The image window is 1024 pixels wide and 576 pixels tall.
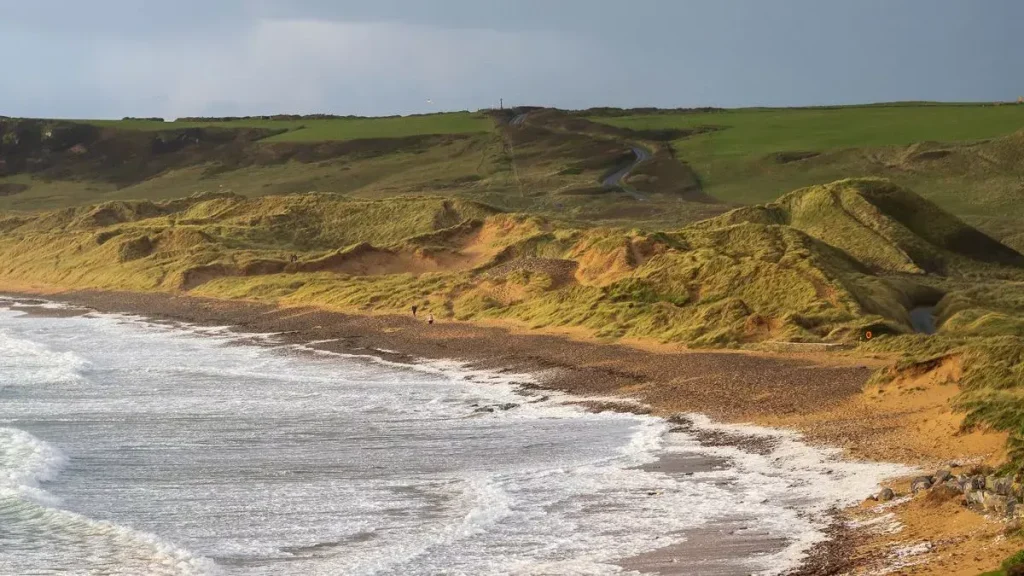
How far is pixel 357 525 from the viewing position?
1546cm

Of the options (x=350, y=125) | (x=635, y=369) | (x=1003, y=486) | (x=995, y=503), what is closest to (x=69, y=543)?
(x=995, y=503)

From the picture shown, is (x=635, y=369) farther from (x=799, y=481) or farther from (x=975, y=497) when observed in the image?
(x=975, y=497)

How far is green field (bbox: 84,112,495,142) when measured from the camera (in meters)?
117

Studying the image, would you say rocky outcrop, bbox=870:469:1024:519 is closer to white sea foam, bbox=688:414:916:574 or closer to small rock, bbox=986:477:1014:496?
small rock, bbox=986:477:1014:496

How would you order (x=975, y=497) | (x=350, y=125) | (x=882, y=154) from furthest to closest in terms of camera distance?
(x=350, y=125) → (x=882, y=154) → (x=975, y=497)

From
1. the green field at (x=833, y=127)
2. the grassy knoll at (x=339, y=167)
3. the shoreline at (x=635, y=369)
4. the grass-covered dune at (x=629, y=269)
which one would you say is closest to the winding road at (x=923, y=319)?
the grass-covered dune at (x=629, y=269)

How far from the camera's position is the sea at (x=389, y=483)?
1388 centimetres

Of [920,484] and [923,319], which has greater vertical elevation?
[923,319]

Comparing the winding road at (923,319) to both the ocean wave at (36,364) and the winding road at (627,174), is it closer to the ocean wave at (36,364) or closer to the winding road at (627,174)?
the ocean wave at (36,364)

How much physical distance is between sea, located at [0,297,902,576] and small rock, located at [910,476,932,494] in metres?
0.73

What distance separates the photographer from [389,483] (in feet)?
58.9

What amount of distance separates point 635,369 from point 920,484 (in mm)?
13631

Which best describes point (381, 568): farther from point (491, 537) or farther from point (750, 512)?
point (750, 512)

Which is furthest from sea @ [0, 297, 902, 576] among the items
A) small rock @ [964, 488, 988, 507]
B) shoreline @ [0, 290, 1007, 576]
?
small rock @ [964, 488, 988, 507]
